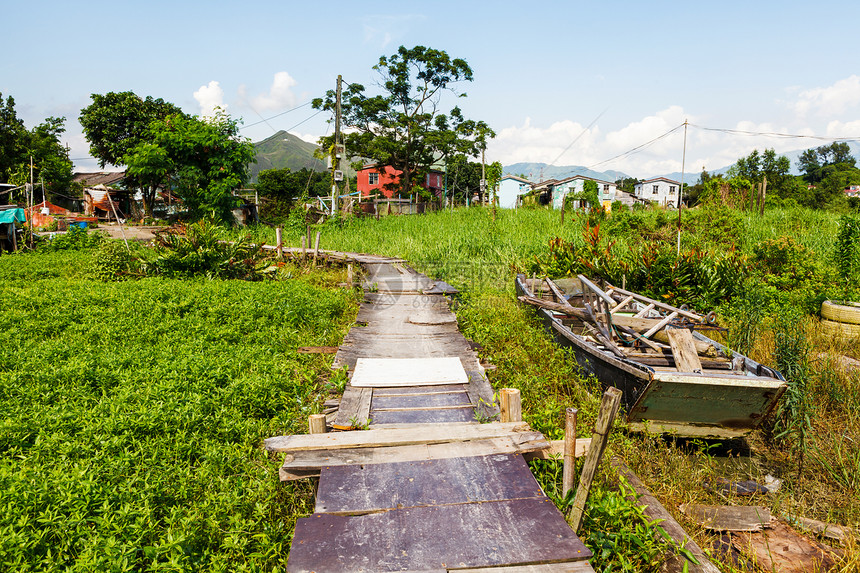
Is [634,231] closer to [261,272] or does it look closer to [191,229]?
[261,272]

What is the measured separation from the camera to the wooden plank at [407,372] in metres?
5.53

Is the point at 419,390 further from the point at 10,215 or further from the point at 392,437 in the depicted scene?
the point at 10,215

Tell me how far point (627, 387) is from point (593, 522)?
234 centimetres

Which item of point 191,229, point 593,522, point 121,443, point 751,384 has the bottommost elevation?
point 593,522

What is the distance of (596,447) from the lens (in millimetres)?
3320

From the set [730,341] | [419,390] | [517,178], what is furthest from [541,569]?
[517,178]

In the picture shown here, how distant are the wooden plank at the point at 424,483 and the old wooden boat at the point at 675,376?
2310mm

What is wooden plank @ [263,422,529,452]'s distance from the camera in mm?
3879

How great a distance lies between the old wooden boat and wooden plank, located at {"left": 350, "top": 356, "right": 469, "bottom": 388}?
184 centimetres

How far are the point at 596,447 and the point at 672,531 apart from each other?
40.8 inches

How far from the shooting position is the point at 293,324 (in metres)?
8.24

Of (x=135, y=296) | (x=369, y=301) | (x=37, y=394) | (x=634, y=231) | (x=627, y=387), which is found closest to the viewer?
(x=37, y=394)

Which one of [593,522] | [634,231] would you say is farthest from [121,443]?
[634,231]

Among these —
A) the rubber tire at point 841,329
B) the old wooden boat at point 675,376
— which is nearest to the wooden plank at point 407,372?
the old wooden boat at point 675,376
